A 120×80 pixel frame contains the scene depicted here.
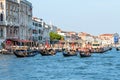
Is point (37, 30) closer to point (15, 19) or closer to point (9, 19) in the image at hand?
point (15, 19)

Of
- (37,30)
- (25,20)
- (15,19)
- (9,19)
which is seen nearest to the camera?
(9,19)

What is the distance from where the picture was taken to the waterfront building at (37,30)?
79994 mm

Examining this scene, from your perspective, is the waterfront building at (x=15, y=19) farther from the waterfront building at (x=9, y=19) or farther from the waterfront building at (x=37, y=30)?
the waterfront building at (x=37, y=30)

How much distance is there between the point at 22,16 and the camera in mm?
68125

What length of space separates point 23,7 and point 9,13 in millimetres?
7706

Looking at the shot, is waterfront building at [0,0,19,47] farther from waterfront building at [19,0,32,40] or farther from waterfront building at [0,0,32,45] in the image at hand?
waterfront building at [19,0,32,40]

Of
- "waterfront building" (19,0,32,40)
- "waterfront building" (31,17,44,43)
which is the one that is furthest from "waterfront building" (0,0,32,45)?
"waterfront building" (31,17,44,43)

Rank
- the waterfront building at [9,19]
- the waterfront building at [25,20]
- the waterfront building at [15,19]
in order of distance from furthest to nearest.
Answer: the waterfront building at [25,20] → the waterfront building at [15,19] → the waterfront building at [9,19]

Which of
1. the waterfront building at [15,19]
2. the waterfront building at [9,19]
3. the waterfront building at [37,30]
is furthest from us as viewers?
the waterfront building at [37,30]

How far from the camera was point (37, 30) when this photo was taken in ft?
274

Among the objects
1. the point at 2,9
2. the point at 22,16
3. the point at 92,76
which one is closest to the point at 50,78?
the point at 92,76

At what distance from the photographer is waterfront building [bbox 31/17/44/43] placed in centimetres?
7999

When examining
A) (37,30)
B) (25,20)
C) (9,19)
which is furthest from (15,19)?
(37,30)

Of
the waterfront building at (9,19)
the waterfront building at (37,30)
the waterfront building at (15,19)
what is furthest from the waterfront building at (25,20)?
the waterfront building at (37,30)
